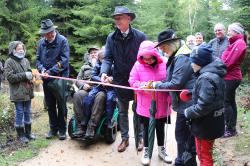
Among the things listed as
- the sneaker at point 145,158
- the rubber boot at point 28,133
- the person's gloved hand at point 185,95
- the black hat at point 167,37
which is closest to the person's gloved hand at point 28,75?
the rubber boot at point 28,133

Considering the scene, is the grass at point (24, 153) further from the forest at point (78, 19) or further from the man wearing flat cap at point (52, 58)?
the forest at point (78, 19)

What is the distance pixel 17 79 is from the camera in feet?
21.9

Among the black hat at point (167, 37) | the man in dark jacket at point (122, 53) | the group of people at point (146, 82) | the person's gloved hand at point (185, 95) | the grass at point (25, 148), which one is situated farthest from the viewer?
the grass at point (25, 148)

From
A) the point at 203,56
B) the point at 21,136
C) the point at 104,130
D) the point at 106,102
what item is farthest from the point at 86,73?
the point at 203,56

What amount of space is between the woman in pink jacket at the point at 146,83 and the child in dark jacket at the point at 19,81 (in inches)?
87.5

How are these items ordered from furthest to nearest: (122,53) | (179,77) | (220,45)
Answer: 1. (220,45)
2. (122,53)
3. (179,77)

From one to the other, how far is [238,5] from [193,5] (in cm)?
1644

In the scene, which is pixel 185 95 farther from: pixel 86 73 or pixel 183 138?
pixel 86 73

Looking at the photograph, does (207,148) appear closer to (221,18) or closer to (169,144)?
(169,144)

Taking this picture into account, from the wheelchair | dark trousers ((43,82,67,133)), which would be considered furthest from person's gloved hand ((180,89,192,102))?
dark trousers ((43,82,67,133))

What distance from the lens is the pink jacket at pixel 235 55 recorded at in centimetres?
657

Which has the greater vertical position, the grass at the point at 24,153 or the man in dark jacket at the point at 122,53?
the man in dark jacket at the point at 122,53

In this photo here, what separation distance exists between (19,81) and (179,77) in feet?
10.7

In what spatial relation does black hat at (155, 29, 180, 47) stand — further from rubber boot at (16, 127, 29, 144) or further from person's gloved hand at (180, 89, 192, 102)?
rubber boot at (16, 127, 29, 144)
